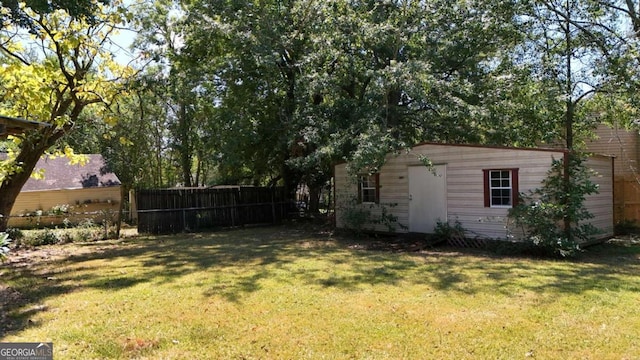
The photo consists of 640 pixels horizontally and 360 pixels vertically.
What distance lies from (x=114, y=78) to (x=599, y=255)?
12.1m

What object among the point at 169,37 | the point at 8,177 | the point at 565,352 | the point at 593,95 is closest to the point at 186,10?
the point at 169,37

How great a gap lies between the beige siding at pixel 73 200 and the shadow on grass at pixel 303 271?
9969 mm

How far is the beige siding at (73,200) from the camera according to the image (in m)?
20.7

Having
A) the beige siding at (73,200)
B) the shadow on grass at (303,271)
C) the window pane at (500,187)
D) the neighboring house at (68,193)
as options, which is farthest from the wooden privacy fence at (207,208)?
the window pane at (500,187)

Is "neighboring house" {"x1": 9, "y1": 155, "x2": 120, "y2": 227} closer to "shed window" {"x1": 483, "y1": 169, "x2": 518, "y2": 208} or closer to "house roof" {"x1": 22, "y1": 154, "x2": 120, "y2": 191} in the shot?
"house roof" {"x1": 22, "y1": 154, "x2": 120, "y2": 191}

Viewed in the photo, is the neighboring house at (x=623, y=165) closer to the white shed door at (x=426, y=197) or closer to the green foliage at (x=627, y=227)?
the green foliage at (x=627, y=227)

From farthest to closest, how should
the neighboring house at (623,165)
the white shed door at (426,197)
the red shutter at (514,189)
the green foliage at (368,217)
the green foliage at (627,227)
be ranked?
the neighboring house at (623,165)
the green foliage at (627,227)
the green foliage at (368,217)
the white shed door at (426,197)
the red shutter at (514,189)

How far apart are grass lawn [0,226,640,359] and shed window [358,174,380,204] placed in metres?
3.70

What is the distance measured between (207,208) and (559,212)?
12.1 m

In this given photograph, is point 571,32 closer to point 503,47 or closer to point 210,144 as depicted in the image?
point 503,47

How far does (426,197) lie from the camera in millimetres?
12602

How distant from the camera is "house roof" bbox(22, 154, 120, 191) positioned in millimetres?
21125

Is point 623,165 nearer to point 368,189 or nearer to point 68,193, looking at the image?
point 368,189

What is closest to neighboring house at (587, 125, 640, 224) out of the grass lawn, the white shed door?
the grass lawn
